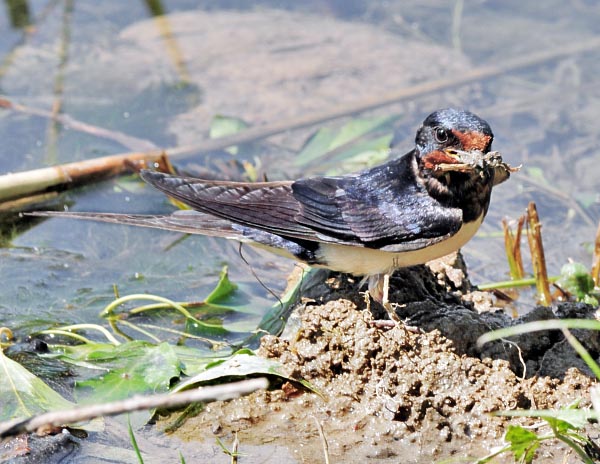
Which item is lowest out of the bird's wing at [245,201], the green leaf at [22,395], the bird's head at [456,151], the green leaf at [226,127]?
the green leaf at [226,127]

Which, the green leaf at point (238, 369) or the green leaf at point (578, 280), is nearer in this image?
the green leaf at point (238, 369)

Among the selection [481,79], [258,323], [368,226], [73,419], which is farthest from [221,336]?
[481,79]

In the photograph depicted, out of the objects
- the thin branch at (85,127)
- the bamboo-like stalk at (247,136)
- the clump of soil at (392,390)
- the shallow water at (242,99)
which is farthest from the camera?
the thin branch at (85,127)

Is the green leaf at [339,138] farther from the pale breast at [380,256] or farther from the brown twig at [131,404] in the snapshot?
the brown twig at [131,404]

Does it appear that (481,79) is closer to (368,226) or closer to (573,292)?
(573,292)

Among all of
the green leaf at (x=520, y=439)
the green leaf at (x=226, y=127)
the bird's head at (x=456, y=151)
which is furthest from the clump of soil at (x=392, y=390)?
the green leaf at (x=226, y=127)

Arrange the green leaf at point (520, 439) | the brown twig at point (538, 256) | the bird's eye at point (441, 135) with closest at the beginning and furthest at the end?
1. the green leaf at point (520, 439)
2. the bird's eye at point (441, 135)
3. the brown twig at point (538, 256)

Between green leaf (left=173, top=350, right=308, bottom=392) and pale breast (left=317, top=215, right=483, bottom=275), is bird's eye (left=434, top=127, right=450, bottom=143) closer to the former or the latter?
pale breast (left=317, top=215, right=483, bottom=275)

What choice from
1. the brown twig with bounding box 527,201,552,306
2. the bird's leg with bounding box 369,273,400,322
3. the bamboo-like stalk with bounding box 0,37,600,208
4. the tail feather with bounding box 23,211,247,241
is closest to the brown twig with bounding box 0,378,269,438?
the bird's leg with bounding box 369,273,400,322
